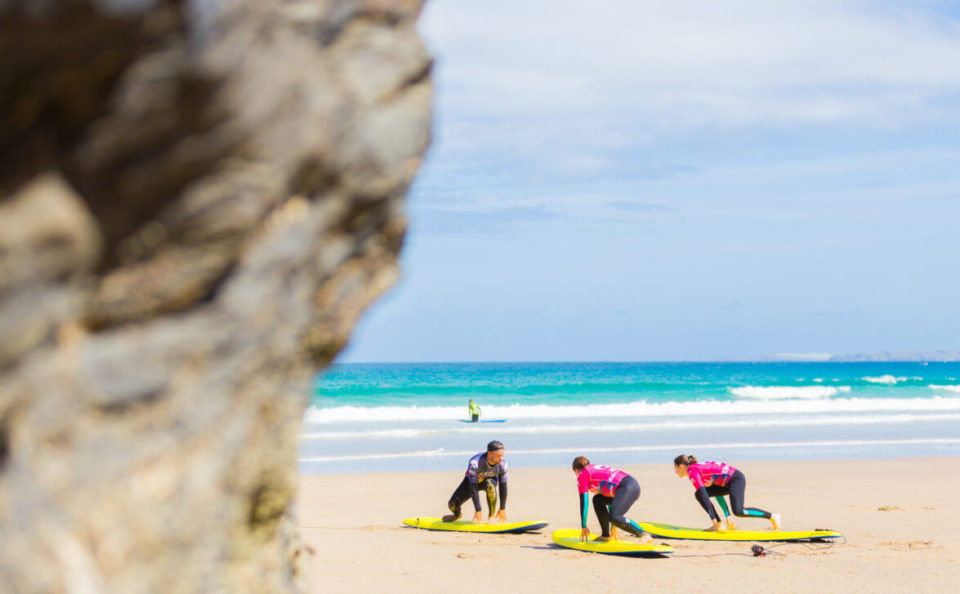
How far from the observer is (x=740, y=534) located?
1122cm

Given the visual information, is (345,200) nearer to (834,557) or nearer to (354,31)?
(354,31)

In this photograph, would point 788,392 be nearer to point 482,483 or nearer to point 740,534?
point 482,483

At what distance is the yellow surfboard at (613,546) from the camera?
33.9ft

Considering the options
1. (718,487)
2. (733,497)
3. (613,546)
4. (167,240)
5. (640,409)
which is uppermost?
(640,409)

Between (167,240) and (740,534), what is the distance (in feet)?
33.2

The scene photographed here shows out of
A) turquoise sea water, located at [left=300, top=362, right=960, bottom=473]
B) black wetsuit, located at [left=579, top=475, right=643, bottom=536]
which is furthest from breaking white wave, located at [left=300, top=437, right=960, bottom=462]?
black wetsuit, located at [left=579, top=475, right=643, bottom=536]

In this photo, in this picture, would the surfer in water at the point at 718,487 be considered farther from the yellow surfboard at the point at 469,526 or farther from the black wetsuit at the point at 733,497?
the yellow surfboard at the point at 469,526

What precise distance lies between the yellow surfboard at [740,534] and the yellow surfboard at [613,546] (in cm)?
96

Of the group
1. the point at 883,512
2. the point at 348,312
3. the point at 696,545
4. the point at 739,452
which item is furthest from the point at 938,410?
the point at 348,312

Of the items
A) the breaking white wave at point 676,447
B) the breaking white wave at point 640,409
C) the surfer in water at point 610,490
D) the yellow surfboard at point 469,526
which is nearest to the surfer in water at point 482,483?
the yellow surfboard at point 469,526

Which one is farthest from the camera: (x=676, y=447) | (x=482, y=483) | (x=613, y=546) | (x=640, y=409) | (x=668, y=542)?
(x=640, y=409)

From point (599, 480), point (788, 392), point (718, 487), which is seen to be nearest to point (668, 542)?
point (718, 487)

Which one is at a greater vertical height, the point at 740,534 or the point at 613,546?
the point at 740,534

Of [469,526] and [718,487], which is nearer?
[718,487]
